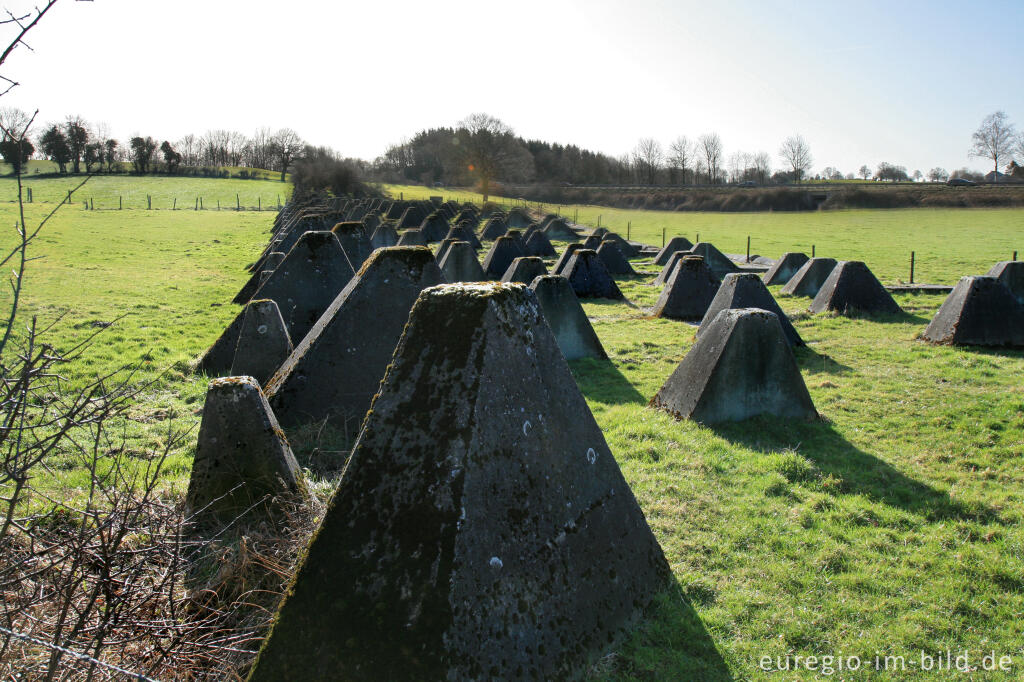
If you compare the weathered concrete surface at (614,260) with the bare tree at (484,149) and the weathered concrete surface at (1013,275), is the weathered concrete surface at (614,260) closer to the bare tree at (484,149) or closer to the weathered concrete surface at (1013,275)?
the weathered concrete surface at (1013,275)

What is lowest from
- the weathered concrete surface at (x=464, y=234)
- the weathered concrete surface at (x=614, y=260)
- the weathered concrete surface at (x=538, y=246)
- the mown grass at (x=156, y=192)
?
the weathered concrete surface at (x=614, y=260)

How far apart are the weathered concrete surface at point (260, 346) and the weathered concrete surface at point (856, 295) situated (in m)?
12.6

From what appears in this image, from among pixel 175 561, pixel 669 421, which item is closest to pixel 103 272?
pixel 669 421

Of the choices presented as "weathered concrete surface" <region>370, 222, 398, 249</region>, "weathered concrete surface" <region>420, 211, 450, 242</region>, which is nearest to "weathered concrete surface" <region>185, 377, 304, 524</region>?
"weathered concrete surface" <region>370, 222, 398, 249</region>

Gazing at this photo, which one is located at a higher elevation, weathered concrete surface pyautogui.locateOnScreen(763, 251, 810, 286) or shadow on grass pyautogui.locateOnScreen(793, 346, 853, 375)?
weathered concrete surface pyautogui.locateOnScreen(763, 251, 810, 286)

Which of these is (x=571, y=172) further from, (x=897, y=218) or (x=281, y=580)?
(x=281, y=580)

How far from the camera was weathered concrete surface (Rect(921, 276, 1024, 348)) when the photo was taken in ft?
36.5

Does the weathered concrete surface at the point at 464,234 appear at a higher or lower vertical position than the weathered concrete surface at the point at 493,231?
lower

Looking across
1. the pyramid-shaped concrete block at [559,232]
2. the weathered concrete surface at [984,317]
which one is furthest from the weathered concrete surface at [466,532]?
the pyramid-shaped concrete block at [559,232]

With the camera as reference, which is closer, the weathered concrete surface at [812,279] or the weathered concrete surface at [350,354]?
the weathered concrete surface at [350,354]

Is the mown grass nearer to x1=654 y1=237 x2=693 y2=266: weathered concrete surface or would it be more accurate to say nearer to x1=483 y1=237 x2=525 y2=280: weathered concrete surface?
x1=483 y1=237 x2=525 y2=280: weathered concrete surface

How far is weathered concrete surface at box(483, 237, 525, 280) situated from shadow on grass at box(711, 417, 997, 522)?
15.8 metres

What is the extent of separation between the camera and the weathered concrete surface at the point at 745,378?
724 centimetres

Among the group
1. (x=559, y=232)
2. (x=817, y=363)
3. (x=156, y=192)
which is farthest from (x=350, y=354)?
(x=156, y=192)
